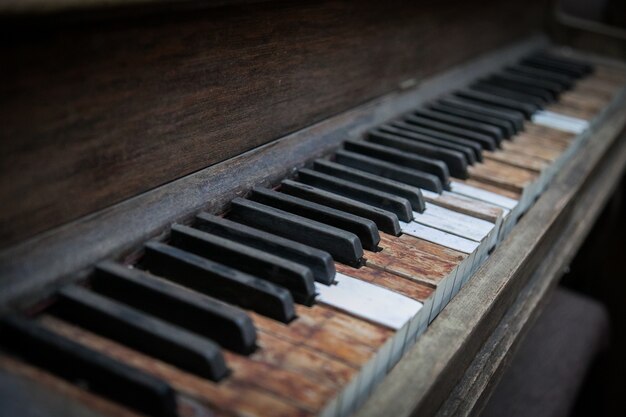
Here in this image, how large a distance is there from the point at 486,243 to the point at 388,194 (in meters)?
0.24

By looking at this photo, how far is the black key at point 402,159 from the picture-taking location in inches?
70.5

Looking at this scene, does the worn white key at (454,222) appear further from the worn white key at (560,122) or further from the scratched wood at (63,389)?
the worn white key at (560,122)

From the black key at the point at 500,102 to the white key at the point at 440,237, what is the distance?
1106 millimetres

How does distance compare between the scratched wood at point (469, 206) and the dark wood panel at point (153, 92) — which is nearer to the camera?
the dark wood panel at point (153, 92)

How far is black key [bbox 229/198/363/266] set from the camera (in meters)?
1.33

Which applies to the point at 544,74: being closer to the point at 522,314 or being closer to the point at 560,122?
the point at 560,122

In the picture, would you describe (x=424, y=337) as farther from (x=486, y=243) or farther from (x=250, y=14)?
(x=250, y=14)

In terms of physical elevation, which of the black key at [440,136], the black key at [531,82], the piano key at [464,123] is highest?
the black key at [531,82]

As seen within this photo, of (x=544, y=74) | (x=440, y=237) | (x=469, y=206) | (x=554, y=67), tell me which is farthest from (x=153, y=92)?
(x=554, y=67)

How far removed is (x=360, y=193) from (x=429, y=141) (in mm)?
502

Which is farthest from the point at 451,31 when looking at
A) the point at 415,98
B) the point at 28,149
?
the point at 28,149

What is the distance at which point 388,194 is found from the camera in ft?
5.24

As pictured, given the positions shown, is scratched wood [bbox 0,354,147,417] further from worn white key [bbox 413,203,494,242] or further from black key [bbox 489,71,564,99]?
black key [bbox 489,71,564,99]

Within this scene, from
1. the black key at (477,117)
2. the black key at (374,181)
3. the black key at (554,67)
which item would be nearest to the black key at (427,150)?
the black key at (374,181)
